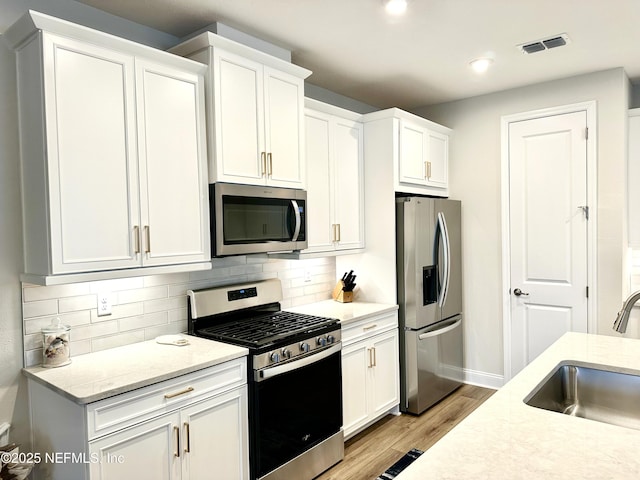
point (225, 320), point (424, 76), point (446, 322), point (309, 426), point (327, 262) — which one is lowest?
point (309, 426)

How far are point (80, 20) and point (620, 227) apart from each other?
3807 mm

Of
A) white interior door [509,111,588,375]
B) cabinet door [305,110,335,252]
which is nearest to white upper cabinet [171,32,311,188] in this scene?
cabinet door [305,110,335,252]

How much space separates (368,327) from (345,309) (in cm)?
Answer: 23

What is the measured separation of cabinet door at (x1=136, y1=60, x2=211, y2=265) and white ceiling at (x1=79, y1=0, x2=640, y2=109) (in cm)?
43

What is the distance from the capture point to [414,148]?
373cm

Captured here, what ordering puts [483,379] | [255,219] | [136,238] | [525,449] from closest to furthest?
[525,449] < [136,238] < [255,219] < [483,379]

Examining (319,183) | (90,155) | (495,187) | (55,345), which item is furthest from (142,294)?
(495,187)

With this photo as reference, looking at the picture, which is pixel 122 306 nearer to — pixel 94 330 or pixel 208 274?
pixel 94 330

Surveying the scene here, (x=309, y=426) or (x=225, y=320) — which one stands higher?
(x=225, y=320)

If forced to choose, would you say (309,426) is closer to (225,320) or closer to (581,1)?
(225,320)

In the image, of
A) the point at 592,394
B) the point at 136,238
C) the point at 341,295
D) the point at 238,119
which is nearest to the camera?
the point at 592,394

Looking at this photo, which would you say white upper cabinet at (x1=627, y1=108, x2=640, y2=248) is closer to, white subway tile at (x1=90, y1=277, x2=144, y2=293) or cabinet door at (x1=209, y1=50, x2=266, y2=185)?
cabinet door at (x1=209, y1=50, x2=266, y2=185)

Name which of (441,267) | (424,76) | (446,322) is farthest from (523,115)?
(446,322)

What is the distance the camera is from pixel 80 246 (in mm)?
1942
